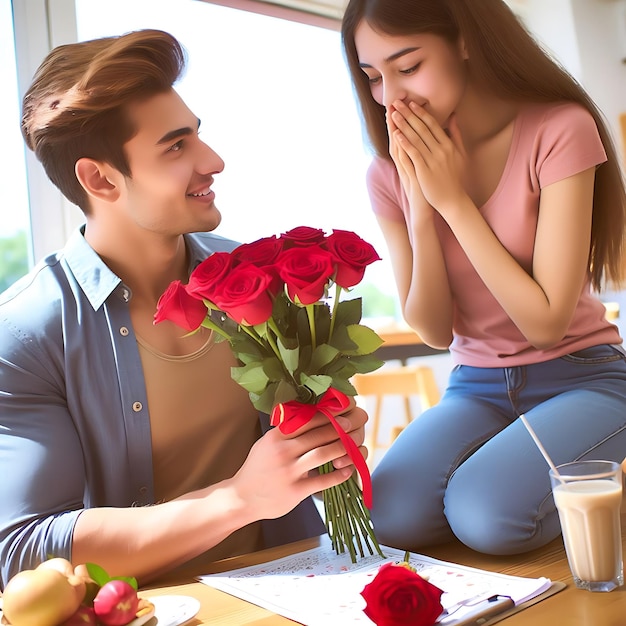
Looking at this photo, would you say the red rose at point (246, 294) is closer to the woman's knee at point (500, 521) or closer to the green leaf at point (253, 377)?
the green leaf at point (253, 377)

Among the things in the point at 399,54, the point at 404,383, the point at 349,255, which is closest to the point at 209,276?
the point at 349,255

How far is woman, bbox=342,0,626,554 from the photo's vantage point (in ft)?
4.12

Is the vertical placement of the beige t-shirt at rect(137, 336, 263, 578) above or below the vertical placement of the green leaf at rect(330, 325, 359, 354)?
below

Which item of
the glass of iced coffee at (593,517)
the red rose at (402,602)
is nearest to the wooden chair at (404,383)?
the glass of iced coffee at (593,517)

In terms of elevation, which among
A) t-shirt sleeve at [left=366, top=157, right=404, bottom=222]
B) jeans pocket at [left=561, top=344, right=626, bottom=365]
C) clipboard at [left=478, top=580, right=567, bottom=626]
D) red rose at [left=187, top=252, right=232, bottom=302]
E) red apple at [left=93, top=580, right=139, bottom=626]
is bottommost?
clipboard at [left=478, top=580, right=567, bottom=626]

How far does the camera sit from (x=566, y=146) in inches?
53.7

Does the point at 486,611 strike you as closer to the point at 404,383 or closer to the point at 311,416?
the point at 311,416

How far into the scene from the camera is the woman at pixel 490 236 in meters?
1.26

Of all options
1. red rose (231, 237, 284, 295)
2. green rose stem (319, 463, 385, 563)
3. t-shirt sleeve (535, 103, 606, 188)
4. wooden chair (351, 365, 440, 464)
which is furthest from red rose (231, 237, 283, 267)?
wooden chair (351, 365, 440, 464)

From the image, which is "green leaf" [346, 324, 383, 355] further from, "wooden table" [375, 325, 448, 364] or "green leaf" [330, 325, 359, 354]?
"wooden table" [375, 325, 448, 364]

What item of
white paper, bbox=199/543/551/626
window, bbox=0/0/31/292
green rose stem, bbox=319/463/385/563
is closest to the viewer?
white paper, bbox=199/543/551/626

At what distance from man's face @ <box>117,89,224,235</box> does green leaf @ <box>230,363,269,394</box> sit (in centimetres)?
Answer: 43

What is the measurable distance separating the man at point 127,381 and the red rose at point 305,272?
0.21 meters

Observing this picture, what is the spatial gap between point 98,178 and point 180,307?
0.52 metres
